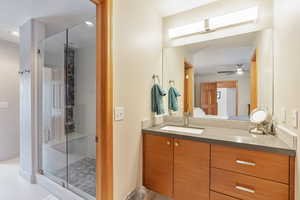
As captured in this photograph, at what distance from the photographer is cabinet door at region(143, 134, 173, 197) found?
1458 millimetres

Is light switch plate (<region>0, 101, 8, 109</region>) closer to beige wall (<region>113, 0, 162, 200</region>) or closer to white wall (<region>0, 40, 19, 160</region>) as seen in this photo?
white wall (<region>0, 40, 19, 160</region>)

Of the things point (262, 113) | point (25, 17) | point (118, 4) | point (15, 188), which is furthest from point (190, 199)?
point (25, 17)

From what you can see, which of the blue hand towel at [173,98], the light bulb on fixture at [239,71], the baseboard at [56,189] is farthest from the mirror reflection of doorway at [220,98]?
the baseboard at [56,189]

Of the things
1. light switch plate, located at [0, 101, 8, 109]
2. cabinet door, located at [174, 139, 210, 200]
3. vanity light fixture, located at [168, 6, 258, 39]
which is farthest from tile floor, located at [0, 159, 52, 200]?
vanity light fixture, located at [168, 6, 258, 39]

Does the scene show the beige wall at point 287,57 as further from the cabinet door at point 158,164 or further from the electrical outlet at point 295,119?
the cabinet door at point 158,164

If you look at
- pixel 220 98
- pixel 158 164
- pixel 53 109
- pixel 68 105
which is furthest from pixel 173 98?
pixel 53 109

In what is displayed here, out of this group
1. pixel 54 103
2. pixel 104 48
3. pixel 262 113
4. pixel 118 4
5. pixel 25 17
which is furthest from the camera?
pixel 54 103

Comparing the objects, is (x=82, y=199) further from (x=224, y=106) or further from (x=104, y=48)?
(x=224, y=106)

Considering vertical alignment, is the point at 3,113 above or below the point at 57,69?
below

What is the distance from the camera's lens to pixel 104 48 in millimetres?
1200

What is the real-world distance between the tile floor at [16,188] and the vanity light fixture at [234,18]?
2955 mm

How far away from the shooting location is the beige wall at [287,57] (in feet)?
3.14

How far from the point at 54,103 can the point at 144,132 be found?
1741mm

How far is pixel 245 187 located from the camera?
1.12m
